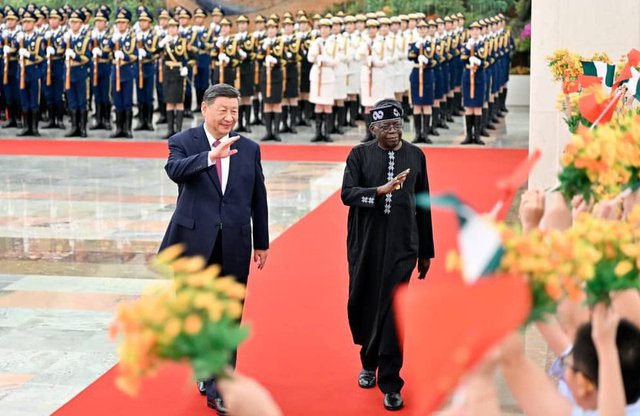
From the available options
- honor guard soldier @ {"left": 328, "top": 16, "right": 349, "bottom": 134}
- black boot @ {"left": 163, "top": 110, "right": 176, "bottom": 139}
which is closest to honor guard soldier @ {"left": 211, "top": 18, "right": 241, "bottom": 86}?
black boot @ {"left": 163, "top": 110, "right": 176, "bottom": 139}

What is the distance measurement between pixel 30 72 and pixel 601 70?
573 inches

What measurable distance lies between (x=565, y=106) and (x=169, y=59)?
13.7 metres

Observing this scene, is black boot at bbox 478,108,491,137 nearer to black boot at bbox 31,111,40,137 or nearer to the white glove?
the white glove

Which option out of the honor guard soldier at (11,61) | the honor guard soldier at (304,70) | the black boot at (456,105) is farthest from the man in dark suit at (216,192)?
the black boot at (456,105)

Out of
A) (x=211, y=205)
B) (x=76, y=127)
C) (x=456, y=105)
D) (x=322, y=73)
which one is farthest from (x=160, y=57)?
(x=211, y=205)

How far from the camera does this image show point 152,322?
2369 millimetres

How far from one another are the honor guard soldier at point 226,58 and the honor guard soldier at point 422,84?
9.66ft

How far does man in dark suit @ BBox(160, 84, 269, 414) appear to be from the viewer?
624 centimetres

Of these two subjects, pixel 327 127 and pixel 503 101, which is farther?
pixel 503 101

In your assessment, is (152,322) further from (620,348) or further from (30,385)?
(30,385)

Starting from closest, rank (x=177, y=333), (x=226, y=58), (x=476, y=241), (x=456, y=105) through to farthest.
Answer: (x=177, y=333)
(x=476, y=241)
(x=226, y=58)
(x=456, y=105)

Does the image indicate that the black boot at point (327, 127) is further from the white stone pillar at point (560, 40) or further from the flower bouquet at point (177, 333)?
the flower bouquet at point (177, 333)

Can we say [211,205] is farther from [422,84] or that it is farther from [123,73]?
[123,73]

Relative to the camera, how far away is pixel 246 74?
792 inches
